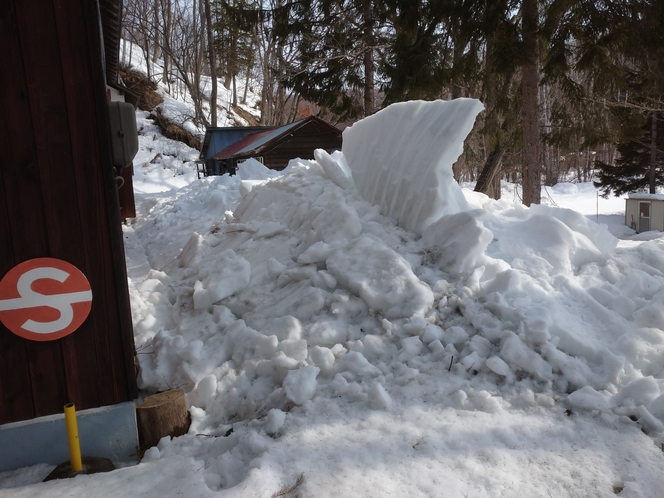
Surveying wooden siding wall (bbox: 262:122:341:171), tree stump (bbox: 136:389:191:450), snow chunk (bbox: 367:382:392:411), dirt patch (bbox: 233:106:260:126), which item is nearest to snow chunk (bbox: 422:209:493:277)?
snow chunk (bbox: 367:382:392:411)

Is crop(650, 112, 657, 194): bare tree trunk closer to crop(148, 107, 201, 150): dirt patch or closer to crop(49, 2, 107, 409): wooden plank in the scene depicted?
crop(49, 2, 107, 409): wooden plank

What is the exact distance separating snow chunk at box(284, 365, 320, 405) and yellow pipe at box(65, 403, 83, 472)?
123 centimetres

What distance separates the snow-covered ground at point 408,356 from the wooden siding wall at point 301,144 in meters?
13.0

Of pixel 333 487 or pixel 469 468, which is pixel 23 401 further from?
pixel 469 468

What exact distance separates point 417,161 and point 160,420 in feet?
11.4

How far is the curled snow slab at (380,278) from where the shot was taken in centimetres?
359

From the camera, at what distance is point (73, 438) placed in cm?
268

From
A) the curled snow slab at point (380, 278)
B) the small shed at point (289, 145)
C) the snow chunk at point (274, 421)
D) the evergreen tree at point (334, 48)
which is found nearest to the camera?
the snow chunk at point (274, 421)

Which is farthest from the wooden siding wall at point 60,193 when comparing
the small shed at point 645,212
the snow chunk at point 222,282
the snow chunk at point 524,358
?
the small shed at point 645,212

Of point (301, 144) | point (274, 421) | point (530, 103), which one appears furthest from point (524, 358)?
point (301, 144)

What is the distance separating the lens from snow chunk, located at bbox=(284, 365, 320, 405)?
114 inches

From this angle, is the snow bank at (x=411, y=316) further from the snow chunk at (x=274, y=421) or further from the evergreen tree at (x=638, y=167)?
the evergreen tree at (x=638, y=167)

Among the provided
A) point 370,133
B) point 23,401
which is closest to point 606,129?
point 370,133

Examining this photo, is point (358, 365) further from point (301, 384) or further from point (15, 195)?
point (15, 195)
